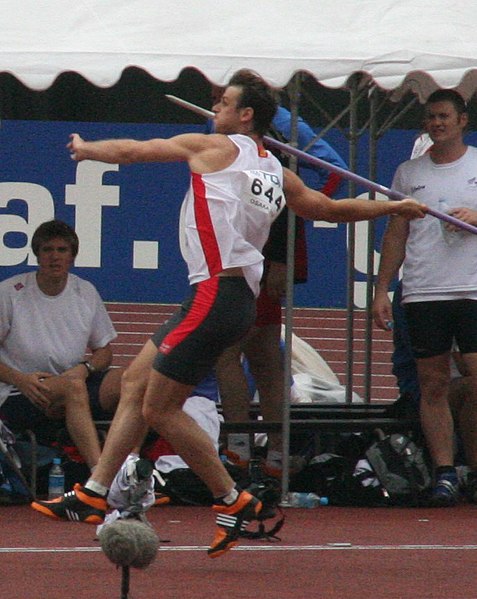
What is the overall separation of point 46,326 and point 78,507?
234cm

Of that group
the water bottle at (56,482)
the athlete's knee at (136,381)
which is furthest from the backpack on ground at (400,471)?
the athlete's knee at (136,381)

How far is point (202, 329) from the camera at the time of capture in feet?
21.0

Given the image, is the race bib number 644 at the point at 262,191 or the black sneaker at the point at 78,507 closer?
the black sneaker at the point at 78,507

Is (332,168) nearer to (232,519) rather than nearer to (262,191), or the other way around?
(262,191)

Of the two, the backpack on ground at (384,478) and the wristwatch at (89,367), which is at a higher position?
the wristwatch at (89,367)

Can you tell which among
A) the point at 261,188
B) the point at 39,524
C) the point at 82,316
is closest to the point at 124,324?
the point at 82,316

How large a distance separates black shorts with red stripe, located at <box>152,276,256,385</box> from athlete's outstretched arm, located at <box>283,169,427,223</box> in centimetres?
52

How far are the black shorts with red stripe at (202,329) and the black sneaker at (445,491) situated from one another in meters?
2.21

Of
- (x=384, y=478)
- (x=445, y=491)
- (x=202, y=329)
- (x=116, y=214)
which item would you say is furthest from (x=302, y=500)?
(x=116, y=214)

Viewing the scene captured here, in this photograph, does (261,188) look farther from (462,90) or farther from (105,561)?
(462,90)

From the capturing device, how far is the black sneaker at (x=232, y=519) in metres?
6.26

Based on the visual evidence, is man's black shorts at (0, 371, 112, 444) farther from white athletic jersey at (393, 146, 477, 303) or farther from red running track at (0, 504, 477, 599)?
white athletic jersey at (393, 146, 477, 303)

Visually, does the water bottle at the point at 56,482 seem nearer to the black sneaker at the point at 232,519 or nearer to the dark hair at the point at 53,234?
the dark hair at the point at 53,234

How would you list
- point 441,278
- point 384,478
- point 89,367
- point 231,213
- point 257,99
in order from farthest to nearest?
point 89,367, point 384,478, point 441,278, point 257,99, point 231,213
